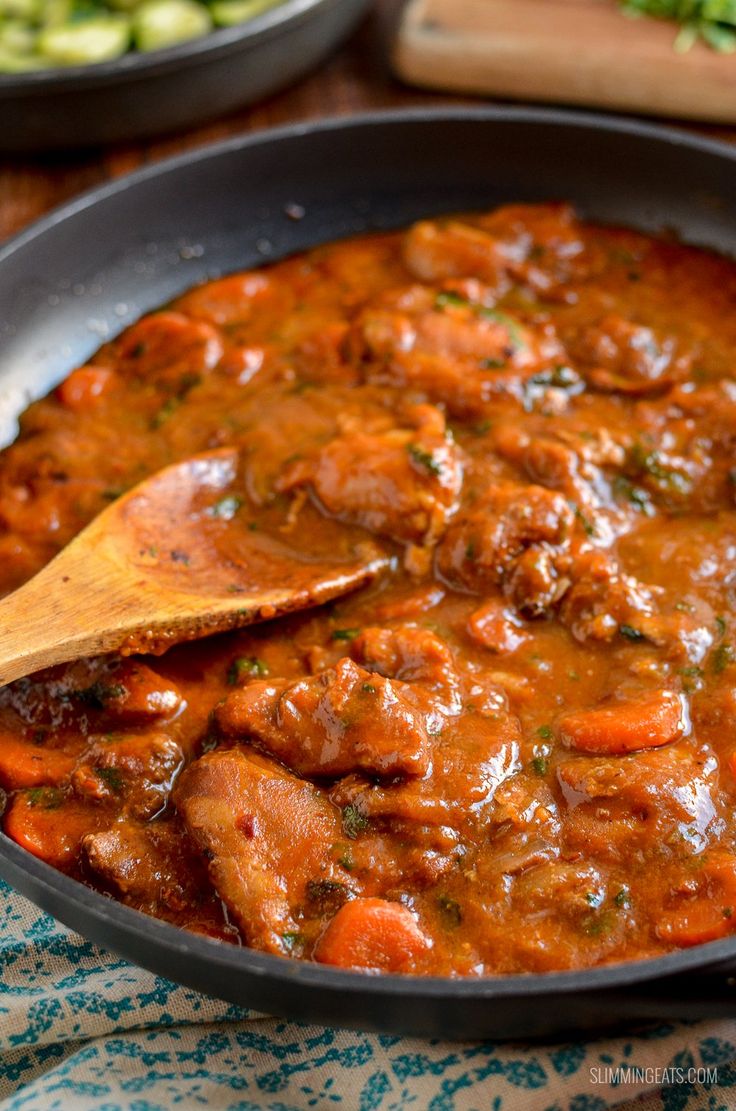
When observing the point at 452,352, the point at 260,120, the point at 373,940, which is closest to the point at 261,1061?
the point at 373,940

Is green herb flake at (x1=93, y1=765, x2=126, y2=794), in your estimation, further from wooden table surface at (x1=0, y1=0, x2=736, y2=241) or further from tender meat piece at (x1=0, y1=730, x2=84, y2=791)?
wooden table surface at (x1=0, y1=0, x2=736, y2=241)

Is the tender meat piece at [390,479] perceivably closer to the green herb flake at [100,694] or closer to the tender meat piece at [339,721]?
the tender meat piece at [339,721]

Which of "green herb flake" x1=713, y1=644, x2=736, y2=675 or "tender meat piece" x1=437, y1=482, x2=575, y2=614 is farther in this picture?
"tender meat piece" x1=437, y1=482, x2=575, y2=614

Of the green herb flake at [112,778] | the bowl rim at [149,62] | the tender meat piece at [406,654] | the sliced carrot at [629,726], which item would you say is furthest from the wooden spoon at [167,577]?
the bowl rim at [149,62]

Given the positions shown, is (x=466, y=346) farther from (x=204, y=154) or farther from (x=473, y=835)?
(x=473, y=835)

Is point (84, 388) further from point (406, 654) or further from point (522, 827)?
point (522, 827)

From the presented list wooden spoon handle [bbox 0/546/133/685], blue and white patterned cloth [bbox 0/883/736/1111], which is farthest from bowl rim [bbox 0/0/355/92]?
blue and white patterned cloth [bbox 0/883/736/1111]

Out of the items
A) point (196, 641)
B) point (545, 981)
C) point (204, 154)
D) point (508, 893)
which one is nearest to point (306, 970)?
point (545, 981)
